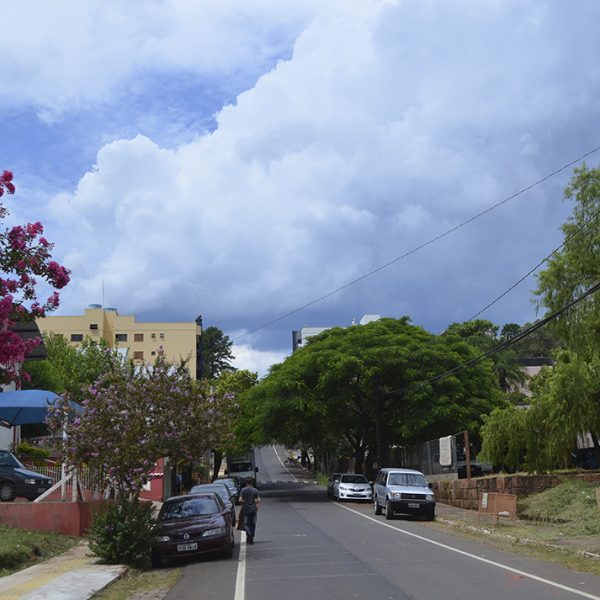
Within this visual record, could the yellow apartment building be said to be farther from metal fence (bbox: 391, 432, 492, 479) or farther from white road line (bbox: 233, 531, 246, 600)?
white road line (bbox: 233, 531, 246, 600)

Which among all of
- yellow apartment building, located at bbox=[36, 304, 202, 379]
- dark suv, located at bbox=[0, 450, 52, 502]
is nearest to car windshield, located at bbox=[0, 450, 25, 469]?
dark suv, located at bbox=[0, 450, 52, 502]

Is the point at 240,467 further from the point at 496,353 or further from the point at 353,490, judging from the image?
the point at 496,353

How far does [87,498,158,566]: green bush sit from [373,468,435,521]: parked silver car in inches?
469

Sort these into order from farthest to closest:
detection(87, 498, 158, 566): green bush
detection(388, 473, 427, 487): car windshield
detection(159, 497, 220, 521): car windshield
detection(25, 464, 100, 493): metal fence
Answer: detection(388, 473, 427, 487): car windshield, detection(25, 464, 100, 493): metal fence, detection(159, 497, 220, 521): car windshield, detection(87, 498, 158, 566): green bush

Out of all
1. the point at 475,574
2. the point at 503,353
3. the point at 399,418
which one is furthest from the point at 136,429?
the point at 503,353

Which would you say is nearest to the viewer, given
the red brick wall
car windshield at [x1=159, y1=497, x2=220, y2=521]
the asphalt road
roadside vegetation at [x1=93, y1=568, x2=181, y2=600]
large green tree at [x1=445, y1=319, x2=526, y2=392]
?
the asphalt road

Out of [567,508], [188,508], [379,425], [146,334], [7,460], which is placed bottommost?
[567,508]

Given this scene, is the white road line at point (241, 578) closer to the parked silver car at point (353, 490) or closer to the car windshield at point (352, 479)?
the parked silver car at point (353, 490)

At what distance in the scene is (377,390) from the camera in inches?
1716

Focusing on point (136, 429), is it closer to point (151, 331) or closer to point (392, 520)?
point (392, 520)

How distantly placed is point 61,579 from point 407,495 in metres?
15.2

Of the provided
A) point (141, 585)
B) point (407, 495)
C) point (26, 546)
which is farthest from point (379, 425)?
point (141, 585)

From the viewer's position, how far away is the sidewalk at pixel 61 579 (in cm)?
1200

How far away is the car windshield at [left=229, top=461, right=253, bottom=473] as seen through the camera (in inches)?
1960
